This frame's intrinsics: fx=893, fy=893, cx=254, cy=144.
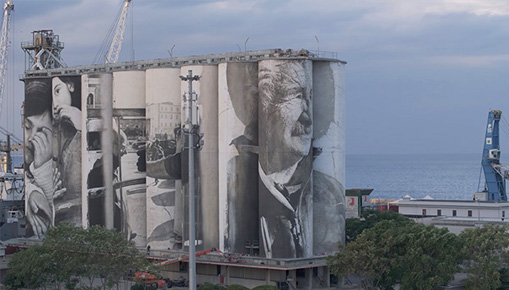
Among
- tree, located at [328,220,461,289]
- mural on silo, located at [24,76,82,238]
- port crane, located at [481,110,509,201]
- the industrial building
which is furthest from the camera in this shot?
port crane, located at [481,110,509,201]

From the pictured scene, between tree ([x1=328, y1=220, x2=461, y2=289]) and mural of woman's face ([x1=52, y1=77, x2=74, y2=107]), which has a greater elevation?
mural of woman's face ([x1=52, y1=77, x2=74, y2=107])

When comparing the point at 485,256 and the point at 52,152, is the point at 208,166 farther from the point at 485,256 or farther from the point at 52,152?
the point at 485,256

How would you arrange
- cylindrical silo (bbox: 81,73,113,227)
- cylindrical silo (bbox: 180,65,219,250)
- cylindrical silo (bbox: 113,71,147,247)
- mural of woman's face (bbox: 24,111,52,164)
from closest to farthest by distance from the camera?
cylindrical silo (bbox: 180,65,219,250) → cylindrical silo (bbox: 113,71,147,247) → cylindrical silo (bbox: 81,73,113,227) → mural of woman's face (bbox: 24,111,52,164)

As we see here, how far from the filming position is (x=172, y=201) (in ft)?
281

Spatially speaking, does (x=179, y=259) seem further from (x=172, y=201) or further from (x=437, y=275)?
(x=437, y=275)

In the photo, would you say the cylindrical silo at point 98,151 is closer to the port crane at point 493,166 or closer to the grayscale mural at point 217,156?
the grayscale mural at point 217,156

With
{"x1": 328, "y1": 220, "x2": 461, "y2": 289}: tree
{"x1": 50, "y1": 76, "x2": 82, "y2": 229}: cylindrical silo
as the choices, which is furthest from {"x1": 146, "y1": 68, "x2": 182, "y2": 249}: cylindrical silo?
{"x1": 328, "y1": 220, "x2": 461, "y2": 289}: tree

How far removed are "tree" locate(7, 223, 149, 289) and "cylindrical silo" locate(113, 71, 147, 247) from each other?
16.0 m

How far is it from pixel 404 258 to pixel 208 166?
21194 millimetres

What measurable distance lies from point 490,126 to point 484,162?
535 cm

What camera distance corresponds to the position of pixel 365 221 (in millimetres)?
92188

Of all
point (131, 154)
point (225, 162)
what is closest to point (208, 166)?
point (225, 162)

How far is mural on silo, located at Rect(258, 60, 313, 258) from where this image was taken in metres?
76.7

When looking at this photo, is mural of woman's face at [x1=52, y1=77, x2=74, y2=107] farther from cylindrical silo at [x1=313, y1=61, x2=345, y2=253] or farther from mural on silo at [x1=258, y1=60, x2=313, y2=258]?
cylindrical silo at [x1=313, y1=61, x2=345, y2=253]
